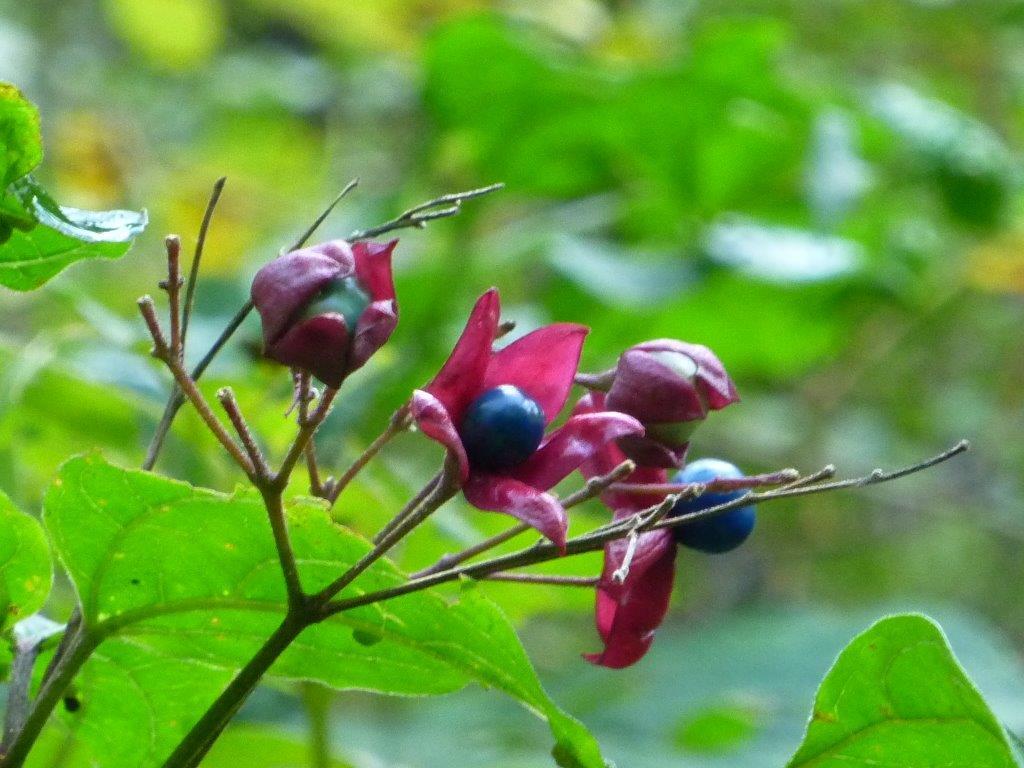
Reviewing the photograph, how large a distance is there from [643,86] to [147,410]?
96 cm

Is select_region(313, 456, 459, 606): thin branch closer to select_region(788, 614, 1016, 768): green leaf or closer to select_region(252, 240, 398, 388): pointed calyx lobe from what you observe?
select_region(252, 240, 398, 388): pointed calyx lobe

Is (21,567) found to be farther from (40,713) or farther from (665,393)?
(665,393)

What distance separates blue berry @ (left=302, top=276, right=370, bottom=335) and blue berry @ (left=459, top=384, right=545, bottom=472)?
0.23ft

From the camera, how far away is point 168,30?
3100 mm

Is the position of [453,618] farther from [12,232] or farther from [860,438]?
[860,438]

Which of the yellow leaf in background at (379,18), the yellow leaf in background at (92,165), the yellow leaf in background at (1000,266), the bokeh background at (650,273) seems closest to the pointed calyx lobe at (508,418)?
the bokeh background at (650,273)

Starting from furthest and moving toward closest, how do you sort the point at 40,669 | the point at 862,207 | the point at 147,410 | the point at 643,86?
the point at 862,207 → the point at 643,86 → the point at 147,410 → the point at 40,669

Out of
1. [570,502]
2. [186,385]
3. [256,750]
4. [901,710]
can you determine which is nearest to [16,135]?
[186,385]

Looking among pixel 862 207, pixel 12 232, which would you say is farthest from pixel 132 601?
pixel 862 207

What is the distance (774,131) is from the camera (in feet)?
6.60

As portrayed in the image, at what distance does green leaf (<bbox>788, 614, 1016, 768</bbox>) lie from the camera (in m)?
0.65

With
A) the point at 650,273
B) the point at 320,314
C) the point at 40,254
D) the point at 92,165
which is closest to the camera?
the point at 320,314

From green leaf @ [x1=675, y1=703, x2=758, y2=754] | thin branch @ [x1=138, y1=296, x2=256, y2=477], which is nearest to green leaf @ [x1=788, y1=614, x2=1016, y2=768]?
thin branch @ [x1=138, y1=296, x2=256, y2=477]

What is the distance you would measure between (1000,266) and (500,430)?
1.95m
